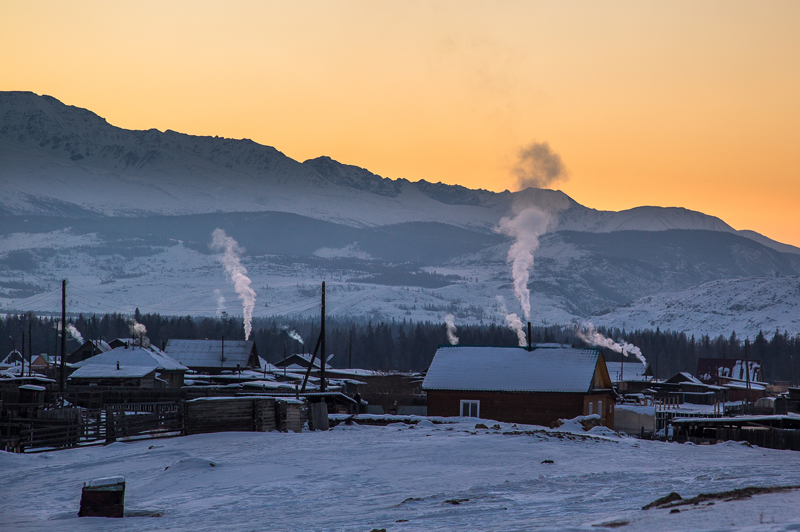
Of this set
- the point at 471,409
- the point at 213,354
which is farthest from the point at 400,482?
the point at 213,354

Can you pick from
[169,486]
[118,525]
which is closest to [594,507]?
[118,525]

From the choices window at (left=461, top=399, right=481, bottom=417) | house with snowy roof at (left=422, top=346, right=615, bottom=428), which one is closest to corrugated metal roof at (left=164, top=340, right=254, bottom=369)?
house with snowy roof at (left=422, top=346, right=615, bottom=428)

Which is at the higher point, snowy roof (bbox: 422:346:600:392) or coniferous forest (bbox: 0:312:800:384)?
snowy roof (bbox: 422:346:600:392)

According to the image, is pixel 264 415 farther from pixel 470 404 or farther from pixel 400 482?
pixel 470 404

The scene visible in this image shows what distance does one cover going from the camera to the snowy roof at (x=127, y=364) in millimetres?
73562

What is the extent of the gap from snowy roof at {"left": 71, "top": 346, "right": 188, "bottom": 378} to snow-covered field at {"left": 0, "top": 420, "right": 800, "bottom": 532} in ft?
145

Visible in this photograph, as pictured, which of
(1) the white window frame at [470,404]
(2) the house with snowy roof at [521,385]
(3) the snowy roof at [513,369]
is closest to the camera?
(2) the house with snowy roof at [521,385]

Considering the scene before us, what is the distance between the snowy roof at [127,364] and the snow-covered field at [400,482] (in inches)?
1746

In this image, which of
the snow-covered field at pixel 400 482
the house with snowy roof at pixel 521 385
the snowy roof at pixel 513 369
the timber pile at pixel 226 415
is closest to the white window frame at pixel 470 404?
the house with snowy roof at pixel 521 385

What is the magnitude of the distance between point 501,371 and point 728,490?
110 feet

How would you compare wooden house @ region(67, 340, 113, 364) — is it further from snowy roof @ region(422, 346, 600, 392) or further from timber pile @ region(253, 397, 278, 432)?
timber pile @ region(253, 397, 278, 432)

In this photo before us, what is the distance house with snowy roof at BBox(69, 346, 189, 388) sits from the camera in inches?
2891

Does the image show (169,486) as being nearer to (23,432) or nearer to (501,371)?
(23,432)

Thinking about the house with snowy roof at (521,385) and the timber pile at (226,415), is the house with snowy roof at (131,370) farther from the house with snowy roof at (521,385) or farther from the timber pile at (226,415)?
the timber pile at (226,415)
